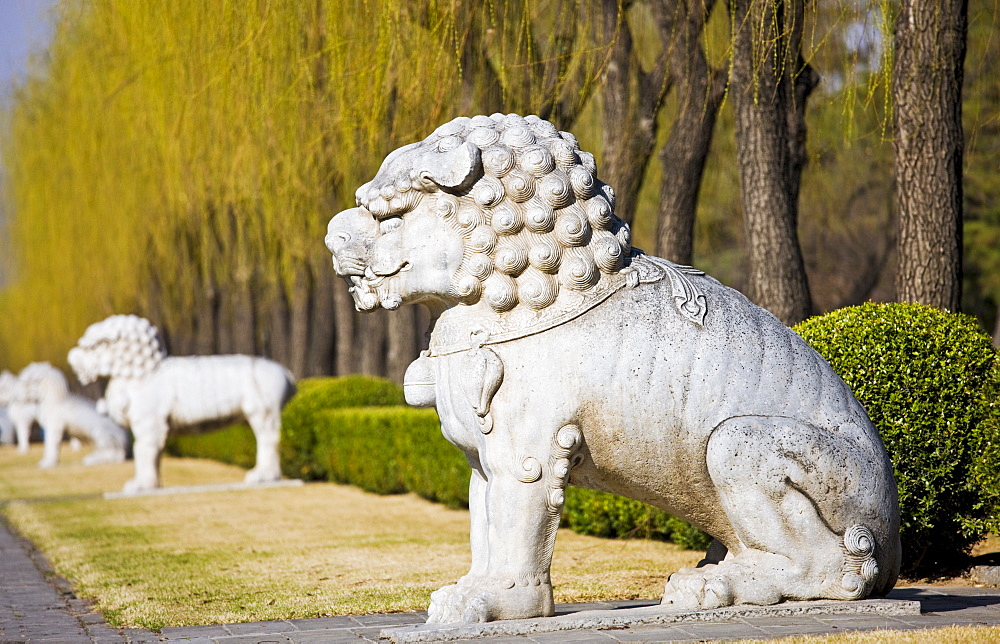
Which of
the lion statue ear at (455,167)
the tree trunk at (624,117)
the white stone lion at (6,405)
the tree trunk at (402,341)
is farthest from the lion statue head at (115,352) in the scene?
the white stone lion at (6,405)

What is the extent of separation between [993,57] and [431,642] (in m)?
12.9

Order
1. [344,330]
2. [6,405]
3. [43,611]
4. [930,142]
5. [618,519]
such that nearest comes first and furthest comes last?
[43,611], [930,142], [618,519], [344,330], [6,405]

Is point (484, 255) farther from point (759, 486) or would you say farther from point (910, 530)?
point (910, 530)

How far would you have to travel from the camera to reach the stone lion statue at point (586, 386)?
4.22m

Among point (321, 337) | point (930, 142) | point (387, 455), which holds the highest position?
point (930, 142)

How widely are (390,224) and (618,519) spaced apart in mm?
4625

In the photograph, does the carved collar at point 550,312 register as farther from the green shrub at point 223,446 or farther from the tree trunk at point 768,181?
the green shrub at point 223,446

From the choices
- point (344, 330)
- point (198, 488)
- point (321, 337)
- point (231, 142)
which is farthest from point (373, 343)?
point (231, 142)

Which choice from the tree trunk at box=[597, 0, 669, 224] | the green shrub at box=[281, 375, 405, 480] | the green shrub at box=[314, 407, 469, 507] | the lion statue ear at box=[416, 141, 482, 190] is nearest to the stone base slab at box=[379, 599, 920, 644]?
the lion statue ear at box=[416, 141, 482, 190]

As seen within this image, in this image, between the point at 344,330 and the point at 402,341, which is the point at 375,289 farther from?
the point at 344,330

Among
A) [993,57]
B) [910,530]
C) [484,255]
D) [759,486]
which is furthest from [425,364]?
[993,57]

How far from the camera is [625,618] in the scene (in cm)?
429

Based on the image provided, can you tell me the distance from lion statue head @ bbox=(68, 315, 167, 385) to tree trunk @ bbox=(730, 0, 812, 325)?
7865 millimetres

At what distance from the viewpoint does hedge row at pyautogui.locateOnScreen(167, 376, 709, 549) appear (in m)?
8.41
